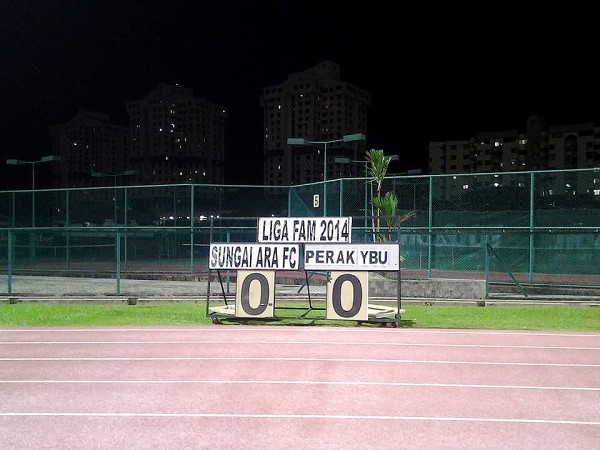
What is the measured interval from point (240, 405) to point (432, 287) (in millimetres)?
10108

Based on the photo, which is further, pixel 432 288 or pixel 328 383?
pixel 432 288

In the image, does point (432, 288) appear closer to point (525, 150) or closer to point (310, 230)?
point (310, 230)

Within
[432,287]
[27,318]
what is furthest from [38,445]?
[432,287]

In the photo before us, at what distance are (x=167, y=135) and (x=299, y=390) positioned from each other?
4521 inches

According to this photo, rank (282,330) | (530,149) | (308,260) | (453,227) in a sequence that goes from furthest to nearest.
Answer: (530,149), (453,227), (308,260), (282,330)

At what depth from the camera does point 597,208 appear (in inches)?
714

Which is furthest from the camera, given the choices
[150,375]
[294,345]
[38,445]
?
[294,345]

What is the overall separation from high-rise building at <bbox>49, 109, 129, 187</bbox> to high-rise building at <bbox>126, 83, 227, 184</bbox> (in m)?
3.34

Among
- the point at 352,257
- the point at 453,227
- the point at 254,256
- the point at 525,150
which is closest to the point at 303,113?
the point at 525,150

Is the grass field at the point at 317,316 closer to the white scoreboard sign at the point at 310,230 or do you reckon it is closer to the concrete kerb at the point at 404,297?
the concrete kerb at the point at 404,297

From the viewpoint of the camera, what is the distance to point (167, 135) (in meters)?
118

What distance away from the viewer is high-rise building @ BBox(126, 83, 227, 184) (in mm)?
115875

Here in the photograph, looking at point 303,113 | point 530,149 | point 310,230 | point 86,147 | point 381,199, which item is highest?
point 303,113

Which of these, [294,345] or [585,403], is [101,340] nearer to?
[294,345]
